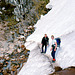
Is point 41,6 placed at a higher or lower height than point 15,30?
higher

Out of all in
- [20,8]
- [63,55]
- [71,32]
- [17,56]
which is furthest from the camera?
[20,8]

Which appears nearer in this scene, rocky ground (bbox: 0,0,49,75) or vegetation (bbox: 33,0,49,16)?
rocky ground (bbox: 0,0,49,75)

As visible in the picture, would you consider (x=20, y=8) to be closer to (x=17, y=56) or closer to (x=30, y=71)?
(x=17, y=56)

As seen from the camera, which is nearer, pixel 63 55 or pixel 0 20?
pixel 63 55

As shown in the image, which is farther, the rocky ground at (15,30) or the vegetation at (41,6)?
the vegetation at (41,6)

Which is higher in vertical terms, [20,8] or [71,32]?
[20,8]

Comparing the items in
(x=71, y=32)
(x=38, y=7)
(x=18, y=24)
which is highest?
(x=38, y=7)

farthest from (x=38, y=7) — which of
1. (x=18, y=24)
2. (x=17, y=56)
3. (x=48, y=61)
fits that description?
(x=48, y=61)

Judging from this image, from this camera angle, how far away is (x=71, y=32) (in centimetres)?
1448

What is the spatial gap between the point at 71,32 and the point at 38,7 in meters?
17.4

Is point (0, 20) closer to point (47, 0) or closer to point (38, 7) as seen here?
point (38, 7)

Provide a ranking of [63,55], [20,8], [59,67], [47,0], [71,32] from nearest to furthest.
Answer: [59,67]
[63,55]
[71,32]
[20,8]
[47,0]

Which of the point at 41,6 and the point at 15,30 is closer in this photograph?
the point at 15,30

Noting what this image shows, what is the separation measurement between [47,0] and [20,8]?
7.11 meters
